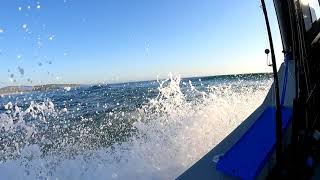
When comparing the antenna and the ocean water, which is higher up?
the antenna

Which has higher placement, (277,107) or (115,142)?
(277,107)

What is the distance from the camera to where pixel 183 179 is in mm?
2705

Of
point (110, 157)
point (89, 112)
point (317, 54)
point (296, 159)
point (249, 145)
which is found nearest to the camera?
point (296, 159)

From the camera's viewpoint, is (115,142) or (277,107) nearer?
(277,107)

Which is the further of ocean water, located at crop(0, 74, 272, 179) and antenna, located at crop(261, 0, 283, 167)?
ocean water, located at crop(0, 74, 272, 179)

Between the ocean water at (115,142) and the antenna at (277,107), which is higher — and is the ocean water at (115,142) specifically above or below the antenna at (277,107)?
Result: below

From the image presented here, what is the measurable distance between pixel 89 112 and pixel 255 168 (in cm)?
1126

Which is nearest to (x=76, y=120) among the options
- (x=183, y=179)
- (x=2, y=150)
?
(x=2, y=150)

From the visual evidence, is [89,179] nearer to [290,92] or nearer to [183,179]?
[183,179]

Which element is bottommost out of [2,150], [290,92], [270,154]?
[2,150]

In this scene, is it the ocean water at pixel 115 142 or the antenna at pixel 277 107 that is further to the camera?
the ocean water at pixel 115 142

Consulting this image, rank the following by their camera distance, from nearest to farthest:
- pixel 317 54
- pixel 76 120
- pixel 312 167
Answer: pixel 312 167, pixel 317 54, pixel 76 120

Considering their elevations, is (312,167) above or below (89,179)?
above

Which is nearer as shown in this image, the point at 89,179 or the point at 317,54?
the point at 317,54
